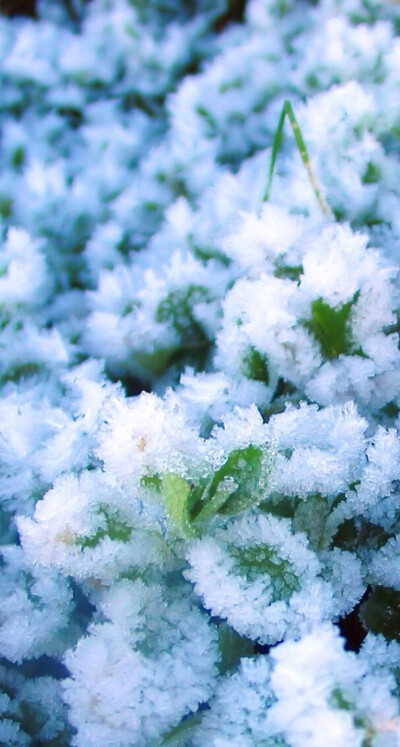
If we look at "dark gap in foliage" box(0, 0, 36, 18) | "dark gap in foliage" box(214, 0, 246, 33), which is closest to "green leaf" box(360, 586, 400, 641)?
"dark gap in foliage" box(214, 0, 246, 33)

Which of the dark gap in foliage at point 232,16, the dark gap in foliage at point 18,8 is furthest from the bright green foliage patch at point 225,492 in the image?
the dark gap in foliage at point 18,8

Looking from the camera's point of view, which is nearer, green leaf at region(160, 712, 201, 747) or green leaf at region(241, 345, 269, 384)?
green leaf at region(160, 712, 201, 747)

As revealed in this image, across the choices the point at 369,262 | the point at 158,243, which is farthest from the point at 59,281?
the point at 369,262

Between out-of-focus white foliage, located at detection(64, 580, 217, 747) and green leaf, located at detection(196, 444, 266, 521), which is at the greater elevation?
green leaf, located at detection(196, 444, 266, 521)

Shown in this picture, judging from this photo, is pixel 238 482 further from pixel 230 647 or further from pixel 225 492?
pixel 230 647

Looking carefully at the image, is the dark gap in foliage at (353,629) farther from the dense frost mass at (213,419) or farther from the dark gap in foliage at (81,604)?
the dark gap in foliage at (81,604)

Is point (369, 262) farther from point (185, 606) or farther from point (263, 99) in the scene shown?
point (263, 99)

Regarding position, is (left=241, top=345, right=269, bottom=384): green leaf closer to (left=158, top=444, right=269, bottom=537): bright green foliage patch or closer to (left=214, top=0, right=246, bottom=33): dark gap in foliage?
(left=158, top=444, right=269, bottom=537): bright green foliage patch
